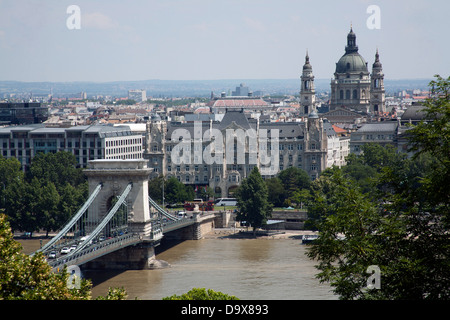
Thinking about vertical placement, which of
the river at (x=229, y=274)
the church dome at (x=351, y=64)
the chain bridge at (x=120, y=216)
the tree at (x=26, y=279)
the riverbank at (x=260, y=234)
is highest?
the church dome at (x=351, y=64)

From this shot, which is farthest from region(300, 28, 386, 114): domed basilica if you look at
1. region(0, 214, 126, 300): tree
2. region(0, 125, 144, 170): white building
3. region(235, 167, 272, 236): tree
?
region(0, 214, 126, 300): tree

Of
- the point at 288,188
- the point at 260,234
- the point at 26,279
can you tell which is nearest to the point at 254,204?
the point at 260,234

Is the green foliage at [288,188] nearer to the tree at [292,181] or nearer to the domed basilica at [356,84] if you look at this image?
the tree at [292,181]

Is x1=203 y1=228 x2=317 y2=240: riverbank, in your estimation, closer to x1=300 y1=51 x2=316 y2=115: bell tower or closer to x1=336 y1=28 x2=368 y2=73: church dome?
x1=300 y1=51 x2=316 y2=115: bell tower

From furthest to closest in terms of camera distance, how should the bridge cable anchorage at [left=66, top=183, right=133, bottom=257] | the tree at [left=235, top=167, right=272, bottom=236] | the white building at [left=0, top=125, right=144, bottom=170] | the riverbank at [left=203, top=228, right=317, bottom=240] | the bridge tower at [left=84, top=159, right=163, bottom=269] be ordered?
the white building at [left=0, top=125, right=144, bottom=170]
the tree at [left=235, top=167, right=272, bottom=236]
the riverbank at [left=203, top=228, right=317, bottom=240]
the bridge tower at [left=84, top=159, right=163, bottom=269]
the bridge cable anchorage at [left=66, top=183, right=133, bottom=257]

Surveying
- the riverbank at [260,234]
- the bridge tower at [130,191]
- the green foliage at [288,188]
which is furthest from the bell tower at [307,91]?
the bridge tower at [130,191]
